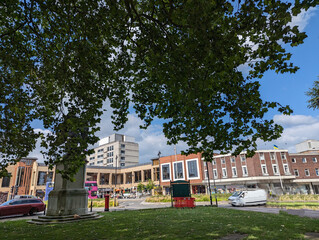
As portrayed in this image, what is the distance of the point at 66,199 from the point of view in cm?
1201

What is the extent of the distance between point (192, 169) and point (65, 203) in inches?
2093

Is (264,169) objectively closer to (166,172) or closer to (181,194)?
(166,172)

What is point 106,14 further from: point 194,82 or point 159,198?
point 159,198

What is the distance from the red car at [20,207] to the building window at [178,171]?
160 feet

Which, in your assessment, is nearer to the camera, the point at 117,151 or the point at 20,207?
the point at 20,207

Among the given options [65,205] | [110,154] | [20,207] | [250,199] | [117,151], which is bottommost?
[250,199]

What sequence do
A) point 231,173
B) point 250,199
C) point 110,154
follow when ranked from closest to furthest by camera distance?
1. point 250,199
2. point 231,173
3. point 110,154

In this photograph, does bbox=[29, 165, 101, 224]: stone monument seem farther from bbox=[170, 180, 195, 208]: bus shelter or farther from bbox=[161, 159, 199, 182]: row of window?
bbox=[161, 159, 199, 182]: row of window

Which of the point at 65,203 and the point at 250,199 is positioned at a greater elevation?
the point at 65,203

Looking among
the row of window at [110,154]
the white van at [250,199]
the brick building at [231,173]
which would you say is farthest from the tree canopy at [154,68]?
the row of window at [110,154]

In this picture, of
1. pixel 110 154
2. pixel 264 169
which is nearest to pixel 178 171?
pixel 264 169

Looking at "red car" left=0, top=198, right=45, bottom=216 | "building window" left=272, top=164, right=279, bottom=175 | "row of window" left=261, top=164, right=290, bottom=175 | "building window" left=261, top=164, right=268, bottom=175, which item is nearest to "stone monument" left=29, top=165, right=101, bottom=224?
"red car" left=0, top=198, right=45, bottom=216

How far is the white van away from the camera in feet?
78.0

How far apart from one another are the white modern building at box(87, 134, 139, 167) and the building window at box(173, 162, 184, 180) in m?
43.7
